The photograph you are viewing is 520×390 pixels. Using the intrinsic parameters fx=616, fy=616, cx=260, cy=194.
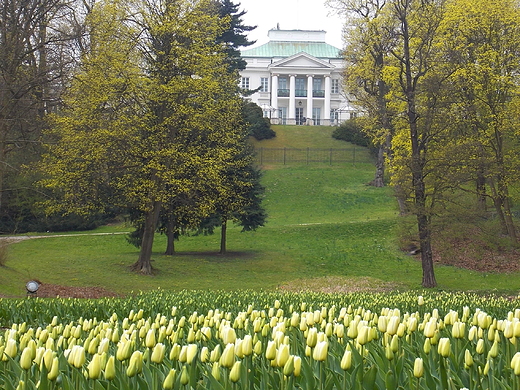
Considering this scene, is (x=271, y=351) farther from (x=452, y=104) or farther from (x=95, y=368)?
(x=452, y=104)

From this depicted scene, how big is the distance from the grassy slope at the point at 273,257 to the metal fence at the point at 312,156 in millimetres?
13372

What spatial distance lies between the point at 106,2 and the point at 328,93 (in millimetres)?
64772

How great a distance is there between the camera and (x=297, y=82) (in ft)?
291

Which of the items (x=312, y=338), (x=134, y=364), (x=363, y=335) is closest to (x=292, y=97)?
(x=363, y=335)

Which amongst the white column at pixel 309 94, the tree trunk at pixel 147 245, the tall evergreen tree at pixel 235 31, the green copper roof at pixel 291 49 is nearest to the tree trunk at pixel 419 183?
the tree trunk at pixel 147 245

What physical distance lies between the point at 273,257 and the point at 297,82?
6227cm

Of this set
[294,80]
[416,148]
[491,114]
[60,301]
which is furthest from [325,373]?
[294,80]

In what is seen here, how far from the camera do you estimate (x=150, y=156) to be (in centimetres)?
2375

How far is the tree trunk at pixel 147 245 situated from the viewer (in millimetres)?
24453

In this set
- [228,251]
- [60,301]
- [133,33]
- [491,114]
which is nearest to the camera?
[60,301]

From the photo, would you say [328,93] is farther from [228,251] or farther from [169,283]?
[169,283]

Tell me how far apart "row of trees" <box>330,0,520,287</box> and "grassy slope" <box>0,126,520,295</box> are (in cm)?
370

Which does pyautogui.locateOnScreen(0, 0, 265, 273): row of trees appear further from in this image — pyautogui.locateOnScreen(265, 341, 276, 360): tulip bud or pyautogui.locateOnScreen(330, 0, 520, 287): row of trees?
pyautogui.locateOnScreen(265, 341, 276, 360): tulip bud

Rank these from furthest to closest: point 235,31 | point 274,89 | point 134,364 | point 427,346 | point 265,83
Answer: point 265,83
point 274,89
point 235,31
point 427,346
point 134,364
